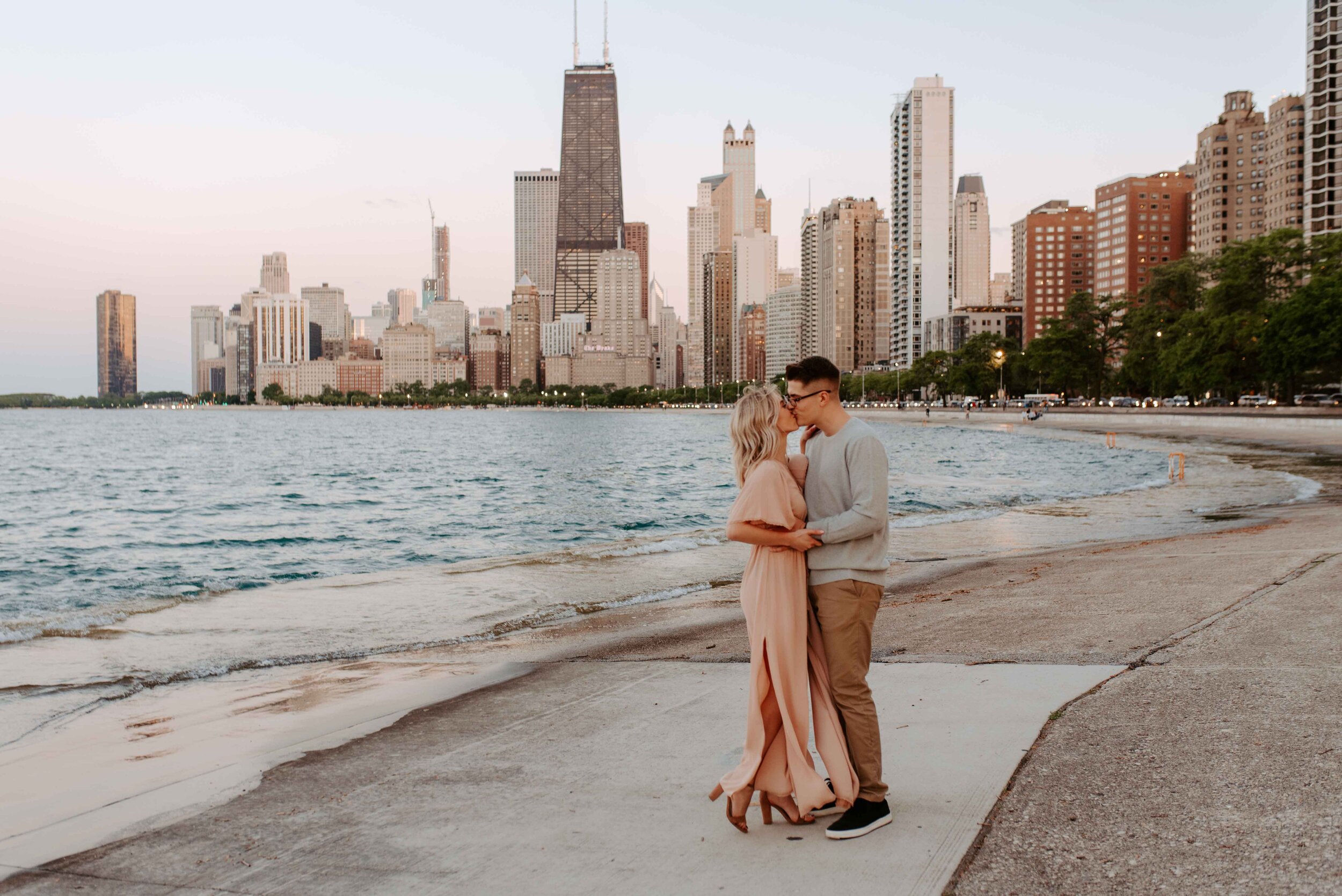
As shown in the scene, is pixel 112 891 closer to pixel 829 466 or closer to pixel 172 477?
pixel 829 466

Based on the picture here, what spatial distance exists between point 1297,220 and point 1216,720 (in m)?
208

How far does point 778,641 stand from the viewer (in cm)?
453

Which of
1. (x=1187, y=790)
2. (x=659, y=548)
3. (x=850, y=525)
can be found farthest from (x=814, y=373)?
(x=659, y=548)

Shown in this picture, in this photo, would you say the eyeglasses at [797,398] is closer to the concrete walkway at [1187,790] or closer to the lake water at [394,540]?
the concrete walkway at [1187,790]

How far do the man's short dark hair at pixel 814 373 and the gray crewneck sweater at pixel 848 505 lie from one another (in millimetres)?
236

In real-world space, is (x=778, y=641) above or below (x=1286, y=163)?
below

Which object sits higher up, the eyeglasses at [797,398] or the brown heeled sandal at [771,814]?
the eyeglasses at [797,398]

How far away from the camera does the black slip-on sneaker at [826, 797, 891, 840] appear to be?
14.5 ft

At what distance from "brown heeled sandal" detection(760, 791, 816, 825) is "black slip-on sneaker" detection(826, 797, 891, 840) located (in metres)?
0.17

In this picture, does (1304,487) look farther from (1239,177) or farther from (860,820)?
(1239,177)

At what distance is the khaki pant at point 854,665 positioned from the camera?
4.52 metres

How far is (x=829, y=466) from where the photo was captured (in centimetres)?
460

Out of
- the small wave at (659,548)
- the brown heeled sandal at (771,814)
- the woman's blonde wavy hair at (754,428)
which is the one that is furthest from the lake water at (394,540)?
the woman's blonde wavy hair at (754,428)

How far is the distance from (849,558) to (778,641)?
0.52 meters
